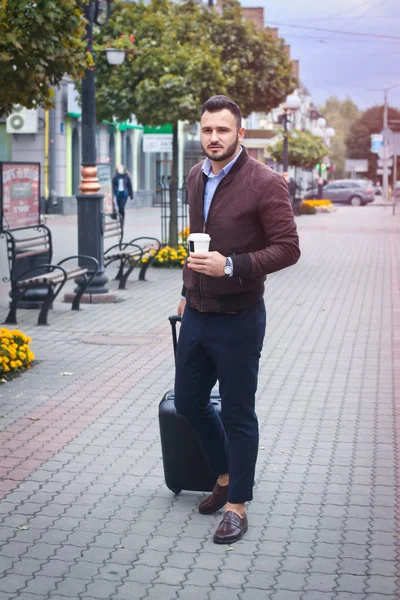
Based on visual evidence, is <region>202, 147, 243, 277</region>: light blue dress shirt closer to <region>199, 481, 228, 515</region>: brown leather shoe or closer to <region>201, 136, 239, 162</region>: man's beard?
<region>201, 136, 239, 162</region>: man's beard

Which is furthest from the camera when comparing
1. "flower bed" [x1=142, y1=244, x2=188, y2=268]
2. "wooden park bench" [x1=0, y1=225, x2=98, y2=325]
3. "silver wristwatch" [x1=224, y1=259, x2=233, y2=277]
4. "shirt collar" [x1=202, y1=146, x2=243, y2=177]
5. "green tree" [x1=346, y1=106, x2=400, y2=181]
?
"green tree" [x1=346, y1=106, x2=400, y2=181]

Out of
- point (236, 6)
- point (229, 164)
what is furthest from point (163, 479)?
point (236, 6)

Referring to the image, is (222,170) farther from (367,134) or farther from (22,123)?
(367,134)

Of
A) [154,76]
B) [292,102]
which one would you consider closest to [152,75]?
[154,76]

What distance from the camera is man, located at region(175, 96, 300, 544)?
4.62 meters

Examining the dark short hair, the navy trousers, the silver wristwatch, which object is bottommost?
the navy trousers

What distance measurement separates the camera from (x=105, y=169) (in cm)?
1905

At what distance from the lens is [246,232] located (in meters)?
4.69

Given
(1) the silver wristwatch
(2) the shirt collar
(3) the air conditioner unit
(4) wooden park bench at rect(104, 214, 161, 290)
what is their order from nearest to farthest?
1. (1) the silver wristwatch
2. (2) the shirt collar
3. (4) wooden park bench at rect(104, 214, 161, 290)
4. (3) the air conditioner unit

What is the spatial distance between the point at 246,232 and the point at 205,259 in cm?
30

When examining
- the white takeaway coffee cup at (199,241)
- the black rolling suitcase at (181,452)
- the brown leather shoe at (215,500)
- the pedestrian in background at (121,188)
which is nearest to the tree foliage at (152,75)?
the pedestrian in background at (121,188)

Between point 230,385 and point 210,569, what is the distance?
780 mm

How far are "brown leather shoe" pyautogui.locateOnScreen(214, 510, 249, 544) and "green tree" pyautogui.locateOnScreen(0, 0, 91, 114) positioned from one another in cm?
567

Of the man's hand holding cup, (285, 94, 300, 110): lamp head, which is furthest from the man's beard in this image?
(285, 94, 300, 110): lamp head
